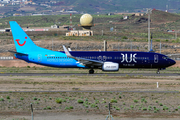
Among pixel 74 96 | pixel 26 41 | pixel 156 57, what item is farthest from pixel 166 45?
pixel 74 96

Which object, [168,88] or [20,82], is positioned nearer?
[168,88]

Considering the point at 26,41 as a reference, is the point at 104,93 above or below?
below

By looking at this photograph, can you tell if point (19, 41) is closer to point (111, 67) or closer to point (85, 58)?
point (85, 58)

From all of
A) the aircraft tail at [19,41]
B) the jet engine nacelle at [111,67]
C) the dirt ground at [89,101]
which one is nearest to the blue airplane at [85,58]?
the aircraft tail at [19,41]

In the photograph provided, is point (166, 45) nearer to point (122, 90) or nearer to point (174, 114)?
point (122, 90)

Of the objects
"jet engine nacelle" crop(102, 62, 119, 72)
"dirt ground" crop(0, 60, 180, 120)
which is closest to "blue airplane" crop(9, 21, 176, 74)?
"jet engine nacelle" crop(102, 62, 119, 72)

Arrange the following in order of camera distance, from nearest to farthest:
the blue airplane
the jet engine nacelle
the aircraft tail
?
the jet engine nacelle → the blue airplane → the aircraft tail

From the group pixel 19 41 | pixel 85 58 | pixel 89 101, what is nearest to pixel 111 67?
pixel 85 58

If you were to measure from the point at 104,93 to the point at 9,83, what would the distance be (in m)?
14.4

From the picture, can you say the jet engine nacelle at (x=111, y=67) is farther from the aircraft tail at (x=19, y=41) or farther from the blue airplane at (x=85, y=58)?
the aircraft tail at (x=19, y=41)

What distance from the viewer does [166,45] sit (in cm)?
10356

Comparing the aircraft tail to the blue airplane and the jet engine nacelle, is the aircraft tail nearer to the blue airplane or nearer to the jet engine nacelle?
the blue airplane

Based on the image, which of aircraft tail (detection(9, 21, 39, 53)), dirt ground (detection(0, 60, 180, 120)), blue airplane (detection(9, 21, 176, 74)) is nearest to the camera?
dirt ground (detection(0, 60, 180, 120))

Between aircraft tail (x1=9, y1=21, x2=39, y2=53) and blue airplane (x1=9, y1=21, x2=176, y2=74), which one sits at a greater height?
aircraft tail (x1=9, y1=21, x2=39, y2=53)
